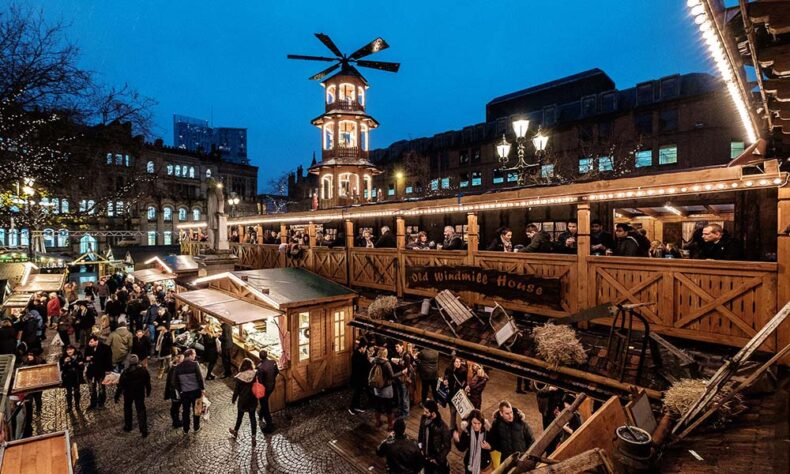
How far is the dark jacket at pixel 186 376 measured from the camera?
9.67m

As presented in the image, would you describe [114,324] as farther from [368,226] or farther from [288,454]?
[368,226]

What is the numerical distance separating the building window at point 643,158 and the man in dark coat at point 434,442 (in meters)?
32.3

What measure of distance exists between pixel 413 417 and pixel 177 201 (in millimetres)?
53667

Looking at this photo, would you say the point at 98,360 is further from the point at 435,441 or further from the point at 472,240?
the point at 472,240

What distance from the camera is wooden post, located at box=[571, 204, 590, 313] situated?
751cm

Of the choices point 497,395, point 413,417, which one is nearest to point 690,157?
point 497,395

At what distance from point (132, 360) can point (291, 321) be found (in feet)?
14.2

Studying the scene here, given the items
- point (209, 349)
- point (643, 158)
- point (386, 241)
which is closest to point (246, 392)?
point (209, 349)

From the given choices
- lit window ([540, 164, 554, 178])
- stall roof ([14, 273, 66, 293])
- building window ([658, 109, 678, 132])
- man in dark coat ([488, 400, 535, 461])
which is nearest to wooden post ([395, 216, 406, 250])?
man in dark coat ([488, 400, 535, 461])

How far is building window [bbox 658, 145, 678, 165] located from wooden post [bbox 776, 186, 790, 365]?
98.1 ft

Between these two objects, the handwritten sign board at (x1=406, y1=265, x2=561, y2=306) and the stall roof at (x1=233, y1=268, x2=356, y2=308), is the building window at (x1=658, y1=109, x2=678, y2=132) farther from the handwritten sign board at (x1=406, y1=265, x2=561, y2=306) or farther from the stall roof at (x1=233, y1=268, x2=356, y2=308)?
the stall roof at (x1=233, y1=268, x2=356, y2=308)

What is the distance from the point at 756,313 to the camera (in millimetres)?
5703

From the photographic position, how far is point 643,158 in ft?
101

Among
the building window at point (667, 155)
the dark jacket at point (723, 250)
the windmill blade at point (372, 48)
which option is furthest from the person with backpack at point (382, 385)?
the building window at point (667, 155)
